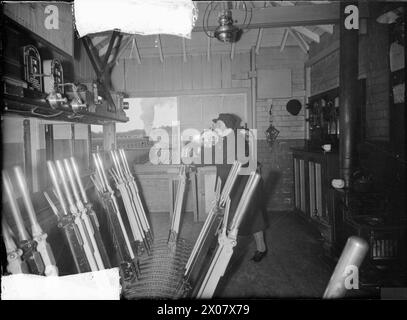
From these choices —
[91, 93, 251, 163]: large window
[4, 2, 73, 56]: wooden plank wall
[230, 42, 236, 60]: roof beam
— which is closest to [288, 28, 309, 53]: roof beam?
[230, 42, 236, 60]: roof beam

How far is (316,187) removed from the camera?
4402mm

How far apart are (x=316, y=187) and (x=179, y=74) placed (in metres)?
3.66

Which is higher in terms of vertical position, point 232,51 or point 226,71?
point 232,51

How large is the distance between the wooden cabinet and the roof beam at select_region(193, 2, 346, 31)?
1.88 meters

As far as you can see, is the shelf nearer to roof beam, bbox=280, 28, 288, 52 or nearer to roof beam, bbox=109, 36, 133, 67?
roof beam, bbox=109, 36, 133, 67

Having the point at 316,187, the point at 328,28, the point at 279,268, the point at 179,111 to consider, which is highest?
the point at 328,28

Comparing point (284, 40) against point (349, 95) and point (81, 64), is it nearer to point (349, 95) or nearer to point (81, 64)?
point (349, 95)

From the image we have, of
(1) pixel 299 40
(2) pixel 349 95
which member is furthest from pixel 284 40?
(2) pixel 349 95

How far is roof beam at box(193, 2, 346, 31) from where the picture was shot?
3660 mm

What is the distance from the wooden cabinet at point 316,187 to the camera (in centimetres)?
354

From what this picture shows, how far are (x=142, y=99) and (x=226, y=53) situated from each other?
83.4 inches

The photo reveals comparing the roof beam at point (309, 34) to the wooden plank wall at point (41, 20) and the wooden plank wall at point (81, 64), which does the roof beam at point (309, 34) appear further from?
the wooden plank wall at point (81, 64)
